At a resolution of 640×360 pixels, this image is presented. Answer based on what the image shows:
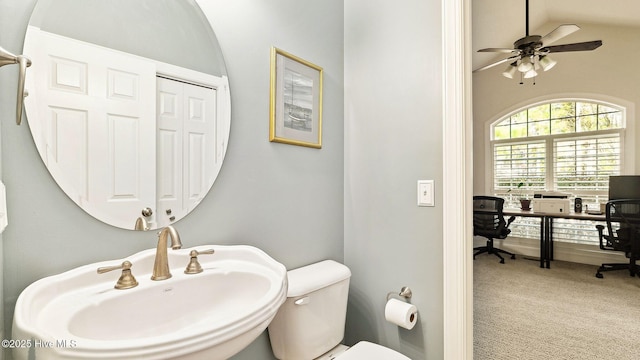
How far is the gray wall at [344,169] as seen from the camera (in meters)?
1.21

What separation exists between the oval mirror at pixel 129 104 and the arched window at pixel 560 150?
5.01 metres

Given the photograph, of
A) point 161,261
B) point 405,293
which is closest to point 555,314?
point 405,293

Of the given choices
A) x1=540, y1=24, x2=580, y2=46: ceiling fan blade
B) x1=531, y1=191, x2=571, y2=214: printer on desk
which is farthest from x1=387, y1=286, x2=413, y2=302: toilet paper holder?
x1=531, y1=191, x2=571, y2=214: printer on desk

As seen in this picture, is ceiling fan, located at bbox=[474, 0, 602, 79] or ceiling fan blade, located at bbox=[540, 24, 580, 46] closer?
ceiling fan blade, located at bbox=[540, 24, 580, 46]

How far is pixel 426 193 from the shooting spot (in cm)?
141

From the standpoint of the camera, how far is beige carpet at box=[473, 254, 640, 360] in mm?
2053

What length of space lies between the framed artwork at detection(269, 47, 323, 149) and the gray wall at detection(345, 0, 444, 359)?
0.80 ft

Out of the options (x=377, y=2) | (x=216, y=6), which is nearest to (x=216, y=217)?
(x=216, y=6)

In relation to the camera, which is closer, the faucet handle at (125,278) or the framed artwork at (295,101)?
the faucet handle at (125,278)

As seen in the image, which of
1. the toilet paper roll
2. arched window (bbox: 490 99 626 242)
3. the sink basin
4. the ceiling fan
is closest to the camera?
the sink basin

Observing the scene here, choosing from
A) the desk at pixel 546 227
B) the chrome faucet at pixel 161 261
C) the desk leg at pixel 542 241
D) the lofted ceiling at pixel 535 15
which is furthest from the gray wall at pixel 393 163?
the desk leg at pixel 542 241

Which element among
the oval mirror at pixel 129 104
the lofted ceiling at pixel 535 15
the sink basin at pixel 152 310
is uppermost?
the lofted ceiling at pixel 535 15

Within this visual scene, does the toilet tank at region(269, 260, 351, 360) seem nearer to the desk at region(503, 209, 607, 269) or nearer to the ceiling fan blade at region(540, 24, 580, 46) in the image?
the ceiling fan blade at region(540, 24, 580, 46)

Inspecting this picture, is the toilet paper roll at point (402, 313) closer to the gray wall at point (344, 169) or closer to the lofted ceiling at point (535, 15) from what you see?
the gray wall at point (344, 169)
